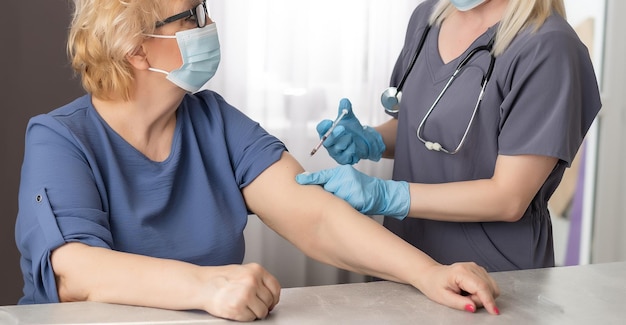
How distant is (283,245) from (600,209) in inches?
60.8

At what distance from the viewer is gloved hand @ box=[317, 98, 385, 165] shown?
2047 mm

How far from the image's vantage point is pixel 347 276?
10.3ft

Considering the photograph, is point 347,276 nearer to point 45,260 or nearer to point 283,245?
point 283,245

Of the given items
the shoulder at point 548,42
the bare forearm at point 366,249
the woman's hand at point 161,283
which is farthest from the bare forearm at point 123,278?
the shoulder at point 548,42

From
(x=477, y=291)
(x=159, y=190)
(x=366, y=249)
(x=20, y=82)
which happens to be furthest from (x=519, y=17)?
(x=20, y=82)

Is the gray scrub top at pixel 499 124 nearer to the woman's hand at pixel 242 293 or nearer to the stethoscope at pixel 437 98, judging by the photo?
the stethoscope at pixel 437 98

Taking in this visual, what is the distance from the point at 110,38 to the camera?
167 centimetres

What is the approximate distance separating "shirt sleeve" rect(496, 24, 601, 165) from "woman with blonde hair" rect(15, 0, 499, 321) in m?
0.42

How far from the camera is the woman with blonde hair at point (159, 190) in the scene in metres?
1.39

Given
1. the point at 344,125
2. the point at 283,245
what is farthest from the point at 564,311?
the point at 283,245

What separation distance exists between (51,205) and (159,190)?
0.90 feet

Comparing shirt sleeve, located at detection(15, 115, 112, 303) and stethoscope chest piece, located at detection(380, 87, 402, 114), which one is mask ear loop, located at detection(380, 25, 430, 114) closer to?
stethoscope chest piece, located at detection(380, 87, 402, 114)

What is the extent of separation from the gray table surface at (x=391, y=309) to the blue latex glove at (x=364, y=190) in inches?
13.0

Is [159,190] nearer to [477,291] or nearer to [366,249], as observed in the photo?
[366,249]
